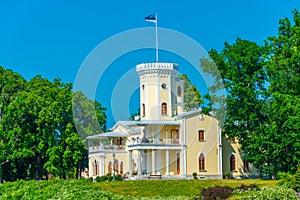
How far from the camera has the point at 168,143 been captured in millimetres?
50812

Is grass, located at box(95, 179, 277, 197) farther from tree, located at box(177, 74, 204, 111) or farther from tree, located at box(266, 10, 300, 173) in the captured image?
tree, located at box(177, 74, 204, 111)

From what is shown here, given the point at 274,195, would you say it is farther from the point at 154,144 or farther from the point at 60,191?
the point at 154,144

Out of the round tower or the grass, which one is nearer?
the grass

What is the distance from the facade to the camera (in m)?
50.8

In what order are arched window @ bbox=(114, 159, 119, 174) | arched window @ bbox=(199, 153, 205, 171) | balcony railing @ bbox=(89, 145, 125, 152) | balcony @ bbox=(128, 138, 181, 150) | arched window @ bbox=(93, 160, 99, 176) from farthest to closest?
arched window @ bbox=(93, 160, 99, 176), balcony railing @ bbox=(89, 145, 125, 152), arched window @ bbox=(114, 159, 119, 174), arched window @ bbox=(199, 153, 205, 171), balcony @ bbox=(128, 138, 181, 150)

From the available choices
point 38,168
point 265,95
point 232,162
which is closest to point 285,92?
point 265,95

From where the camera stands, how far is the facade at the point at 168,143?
50750 millimetres

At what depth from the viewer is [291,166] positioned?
41.1 m

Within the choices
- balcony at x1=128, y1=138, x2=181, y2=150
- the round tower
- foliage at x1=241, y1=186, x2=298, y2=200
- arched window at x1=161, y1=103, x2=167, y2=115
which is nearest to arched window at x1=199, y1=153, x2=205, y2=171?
balcony at x1=128, y1=138, x2=181, y2=150

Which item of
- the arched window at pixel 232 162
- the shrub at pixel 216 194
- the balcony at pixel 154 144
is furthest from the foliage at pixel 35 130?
the shrub at pixel 216 194

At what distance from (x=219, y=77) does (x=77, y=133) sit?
1502cm

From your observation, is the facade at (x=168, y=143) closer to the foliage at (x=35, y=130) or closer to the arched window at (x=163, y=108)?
the arched window at (x=163, y=108)

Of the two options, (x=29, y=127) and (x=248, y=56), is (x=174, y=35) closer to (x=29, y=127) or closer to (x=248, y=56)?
(x=248, y=56)

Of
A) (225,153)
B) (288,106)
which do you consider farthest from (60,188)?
(225,153)
